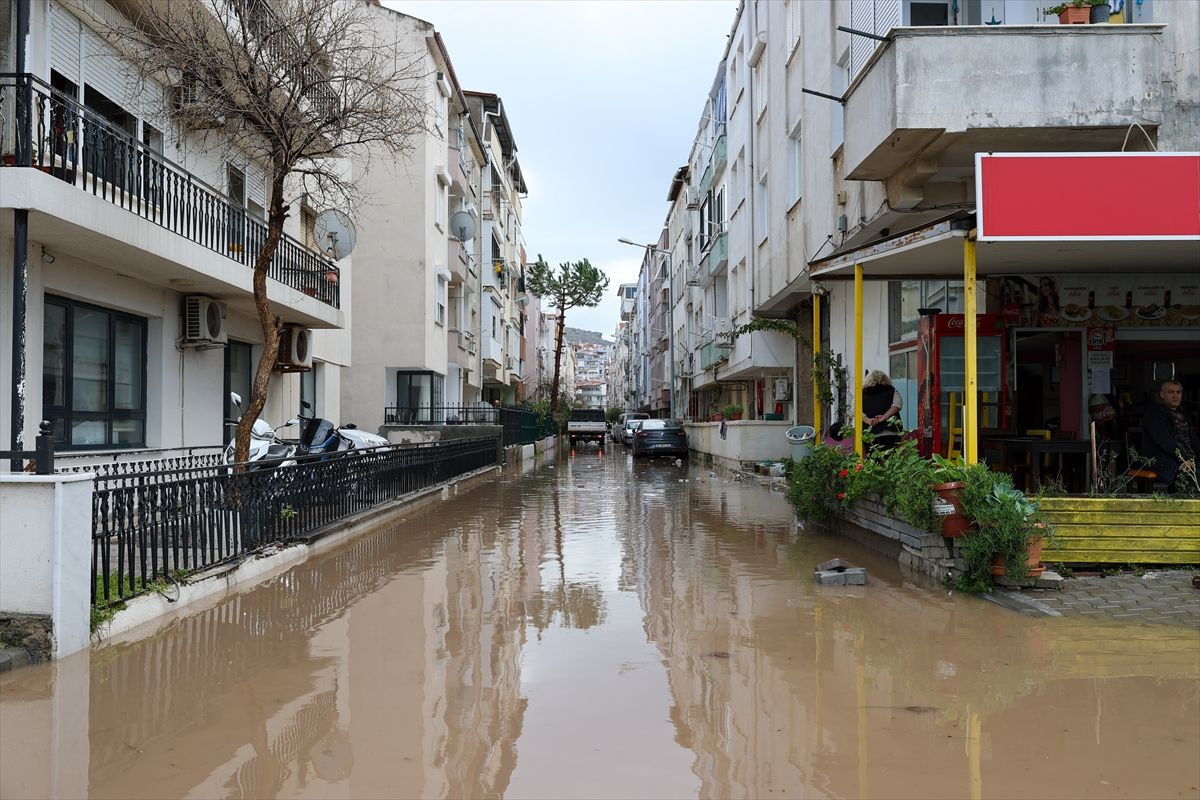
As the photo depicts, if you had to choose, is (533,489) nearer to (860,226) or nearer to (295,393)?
(295,393)

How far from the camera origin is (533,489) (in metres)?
→ 20.0

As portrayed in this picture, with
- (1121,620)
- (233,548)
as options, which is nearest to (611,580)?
(233,548)

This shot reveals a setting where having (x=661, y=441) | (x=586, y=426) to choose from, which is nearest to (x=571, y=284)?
(x=586, y=426)

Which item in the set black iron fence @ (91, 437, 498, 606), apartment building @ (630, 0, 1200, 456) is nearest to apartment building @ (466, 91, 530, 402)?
apartment building @ (630, 0, 1200, 456)

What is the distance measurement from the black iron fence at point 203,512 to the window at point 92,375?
2.92m

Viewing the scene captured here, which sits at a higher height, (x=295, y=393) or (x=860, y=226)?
(x=860, y=226)

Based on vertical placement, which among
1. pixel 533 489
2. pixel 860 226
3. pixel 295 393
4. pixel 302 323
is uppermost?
pixel 860 226

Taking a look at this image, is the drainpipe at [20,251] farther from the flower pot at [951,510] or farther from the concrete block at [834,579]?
the flower pot at [951,510]

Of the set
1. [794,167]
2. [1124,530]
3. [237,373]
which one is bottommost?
[1124,530]

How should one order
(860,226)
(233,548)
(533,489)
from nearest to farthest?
(233,548), (860,226), (533,489)

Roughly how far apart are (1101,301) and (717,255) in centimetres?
2060

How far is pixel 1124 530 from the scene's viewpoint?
27.0 feet

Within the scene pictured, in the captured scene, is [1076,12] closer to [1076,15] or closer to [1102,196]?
[1076,15]

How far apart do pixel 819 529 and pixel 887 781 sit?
874cm
